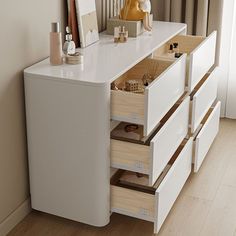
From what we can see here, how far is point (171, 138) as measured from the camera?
238 cm

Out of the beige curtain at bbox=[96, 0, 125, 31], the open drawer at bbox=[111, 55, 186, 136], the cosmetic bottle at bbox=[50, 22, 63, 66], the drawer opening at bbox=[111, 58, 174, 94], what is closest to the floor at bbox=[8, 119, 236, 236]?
the open drawer at bbox=[111, 55, 186, 136]

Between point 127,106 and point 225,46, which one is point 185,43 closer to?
point 225,46

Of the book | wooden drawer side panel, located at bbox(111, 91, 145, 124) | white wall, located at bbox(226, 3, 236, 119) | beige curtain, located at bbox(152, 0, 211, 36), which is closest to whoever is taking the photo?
wooden drawer side panel, located at bbox(111, 91, 145, 124)

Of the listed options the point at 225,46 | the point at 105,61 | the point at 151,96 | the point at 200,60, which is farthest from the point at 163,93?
the point at 225,46

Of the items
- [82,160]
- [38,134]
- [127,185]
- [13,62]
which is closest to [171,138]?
[127,185]

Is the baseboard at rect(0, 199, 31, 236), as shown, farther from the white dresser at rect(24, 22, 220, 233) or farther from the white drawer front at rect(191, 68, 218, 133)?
the white drawer front at rect(191, 68, 218, 133)

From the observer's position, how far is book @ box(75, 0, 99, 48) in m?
2.45

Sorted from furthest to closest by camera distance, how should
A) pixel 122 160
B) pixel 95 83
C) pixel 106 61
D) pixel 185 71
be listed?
pixel 185 71 < pixel 106 61 < pixel 122 160 < pixel 95 83

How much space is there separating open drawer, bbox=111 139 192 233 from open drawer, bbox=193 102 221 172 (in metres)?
0.17

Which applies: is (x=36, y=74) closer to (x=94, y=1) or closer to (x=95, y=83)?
(x=95, y=83)

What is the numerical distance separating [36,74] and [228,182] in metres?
1.22

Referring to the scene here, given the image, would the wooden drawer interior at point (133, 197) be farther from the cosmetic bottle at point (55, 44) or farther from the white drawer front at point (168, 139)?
the cosmetic bottle at point (55, 44)

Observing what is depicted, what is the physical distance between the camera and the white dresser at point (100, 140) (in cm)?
208

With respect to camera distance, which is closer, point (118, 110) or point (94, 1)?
point (118, 110)
